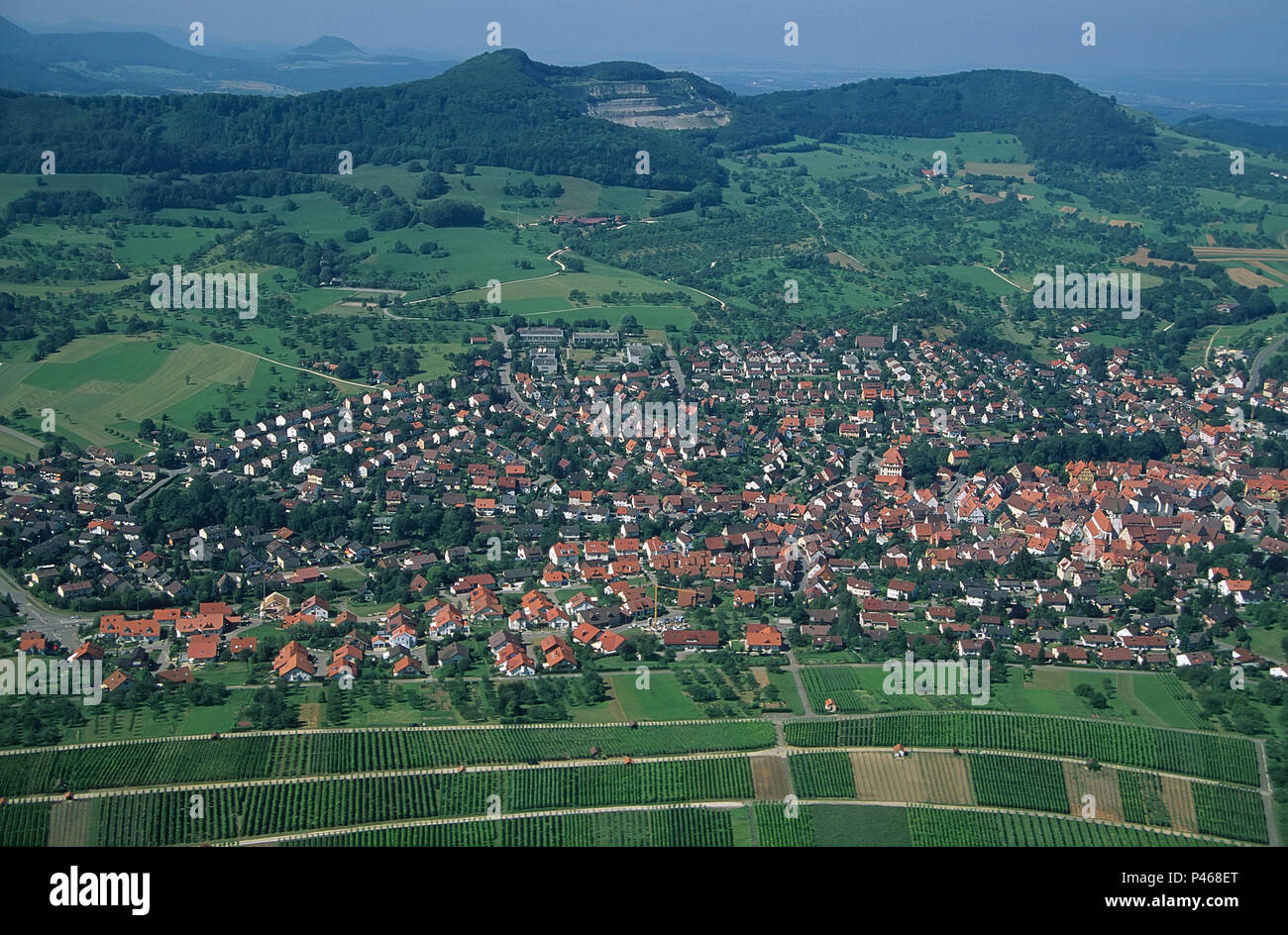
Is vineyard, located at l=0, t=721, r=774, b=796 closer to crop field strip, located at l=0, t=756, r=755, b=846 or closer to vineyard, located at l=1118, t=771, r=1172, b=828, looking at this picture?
crop field strip, located at l=0, t=756, r=755, b=846

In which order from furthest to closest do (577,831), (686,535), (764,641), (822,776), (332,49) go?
1. (332,49)
2. (686,535)
3. (764,641)
4. (822,776)
5. (577,831)

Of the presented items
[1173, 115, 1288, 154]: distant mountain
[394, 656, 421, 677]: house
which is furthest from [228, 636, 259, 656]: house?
[1173, 115, 1288, 154]: distant mountain

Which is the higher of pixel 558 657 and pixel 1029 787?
pixel 558 657

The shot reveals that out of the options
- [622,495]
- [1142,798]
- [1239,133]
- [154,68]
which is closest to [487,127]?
[622,495]

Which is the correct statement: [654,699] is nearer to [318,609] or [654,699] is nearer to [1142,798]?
[318,609]

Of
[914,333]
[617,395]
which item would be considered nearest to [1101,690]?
[617,395]

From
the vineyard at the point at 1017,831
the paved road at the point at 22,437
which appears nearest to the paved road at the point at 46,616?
the paved road at the point at 22,437
